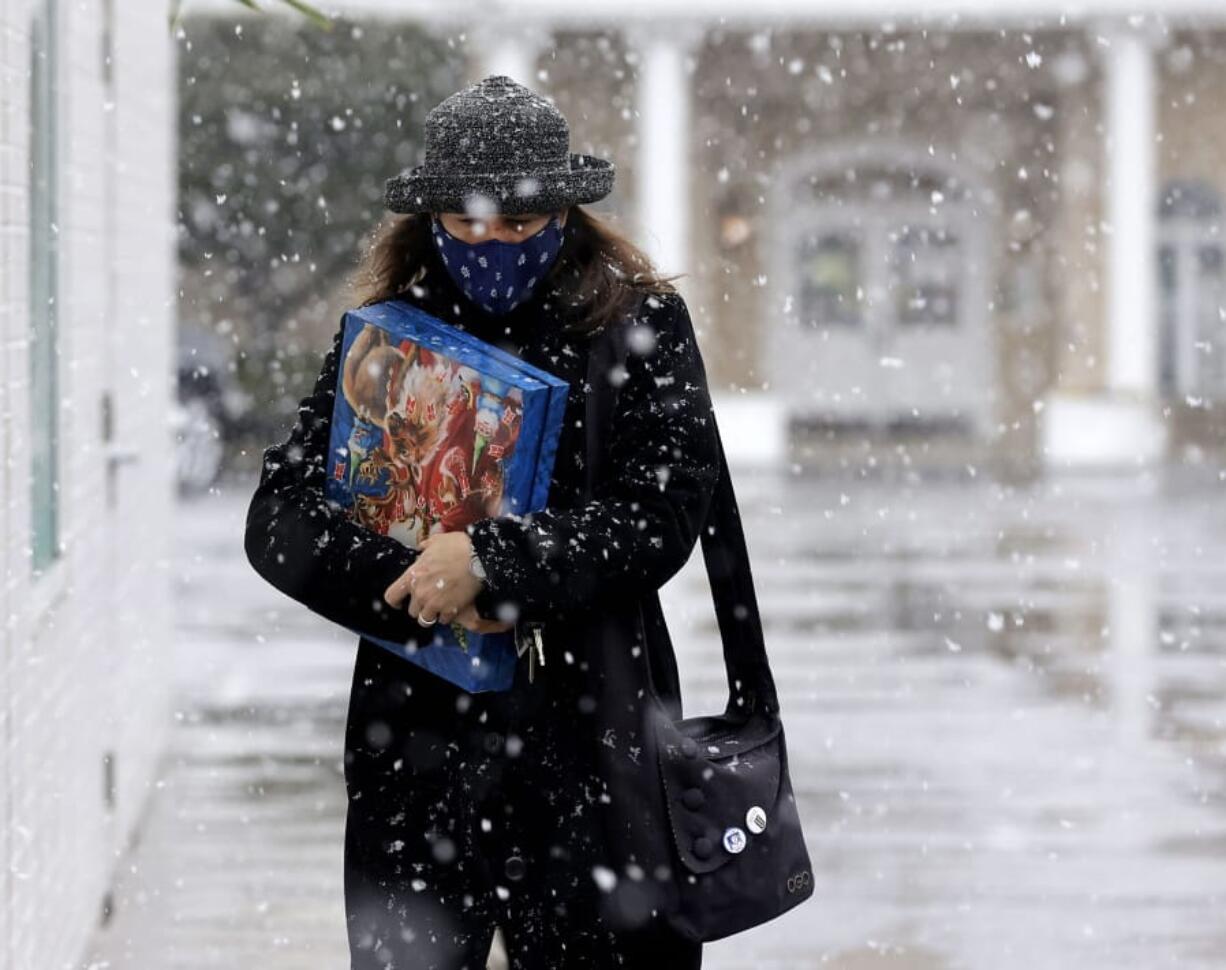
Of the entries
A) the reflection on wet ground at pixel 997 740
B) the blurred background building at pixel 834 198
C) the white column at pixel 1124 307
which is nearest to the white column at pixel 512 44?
the blurred background building at pixel 834 198

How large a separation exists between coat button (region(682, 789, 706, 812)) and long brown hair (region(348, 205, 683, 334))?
641mm

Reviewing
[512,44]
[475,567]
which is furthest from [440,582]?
[512,44]

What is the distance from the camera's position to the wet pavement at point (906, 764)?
5.91 metres

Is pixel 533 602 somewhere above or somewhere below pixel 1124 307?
above

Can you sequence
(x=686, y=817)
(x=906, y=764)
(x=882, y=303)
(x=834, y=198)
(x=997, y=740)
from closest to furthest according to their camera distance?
(x=686, y=817), (x=906, y=764), (x=997, y=740), (x=834, y=198), (x=882, y=303)

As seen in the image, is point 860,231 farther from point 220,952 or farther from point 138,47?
point 220,952

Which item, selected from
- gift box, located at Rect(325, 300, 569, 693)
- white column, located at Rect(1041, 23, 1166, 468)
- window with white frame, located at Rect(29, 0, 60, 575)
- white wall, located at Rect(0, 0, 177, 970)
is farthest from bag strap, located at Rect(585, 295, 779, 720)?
white column, located at Rect(1041, 23, 1166, 468)

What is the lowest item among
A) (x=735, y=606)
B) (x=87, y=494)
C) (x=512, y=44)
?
(x=87, y=494)

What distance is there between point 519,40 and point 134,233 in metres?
16.9

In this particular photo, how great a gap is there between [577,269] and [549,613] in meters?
0.50

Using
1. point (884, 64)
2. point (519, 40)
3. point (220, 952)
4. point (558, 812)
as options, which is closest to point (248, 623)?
point (220, 952)

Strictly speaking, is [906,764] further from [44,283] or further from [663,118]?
[663,118]

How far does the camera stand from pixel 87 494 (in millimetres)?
6227

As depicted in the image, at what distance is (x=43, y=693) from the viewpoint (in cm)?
500
